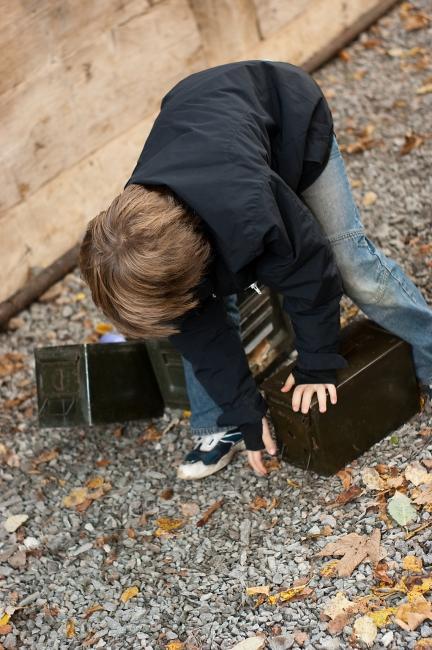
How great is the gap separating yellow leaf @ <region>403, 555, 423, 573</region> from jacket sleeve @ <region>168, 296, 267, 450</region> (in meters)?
0.74

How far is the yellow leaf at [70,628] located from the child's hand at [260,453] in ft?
2.90

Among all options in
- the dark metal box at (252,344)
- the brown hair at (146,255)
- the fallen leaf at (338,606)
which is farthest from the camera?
the dark metal box at (252,344)

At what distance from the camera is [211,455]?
397 centimetres

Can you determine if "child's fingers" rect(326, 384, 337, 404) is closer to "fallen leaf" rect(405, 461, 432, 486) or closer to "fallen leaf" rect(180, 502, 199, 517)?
"fallen leaf" rect(405, 461, 432, 486)

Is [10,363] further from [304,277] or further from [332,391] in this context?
[304,277]

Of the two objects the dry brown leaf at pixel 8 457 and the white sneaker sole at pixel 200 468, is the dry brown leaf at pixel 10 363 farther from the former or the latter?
the white sneaker sole at pixel 200 468

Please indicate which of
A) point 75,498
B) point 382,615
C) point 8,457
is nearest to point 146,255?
point 382,615

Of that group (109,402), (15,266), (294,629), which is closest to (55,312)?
(15,266)

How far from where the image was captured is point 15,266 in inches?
211

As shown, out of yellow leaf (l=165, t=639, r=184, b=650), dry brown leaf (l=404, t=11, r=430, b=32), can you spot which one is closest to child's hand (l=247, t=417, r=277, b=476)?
yellow leaf (l=165, t=639, r=184, b=650)

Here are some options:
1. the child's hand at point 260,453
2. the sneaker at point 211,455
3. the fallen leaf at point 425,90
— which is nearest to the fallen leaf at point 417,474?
the child's hand at point 260,453

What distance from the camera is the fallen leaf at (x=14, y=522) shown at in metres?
3.98

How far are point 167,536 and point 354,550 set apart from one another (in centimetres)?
80

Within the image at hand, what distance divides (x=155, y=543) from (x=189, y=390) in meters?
0.61
